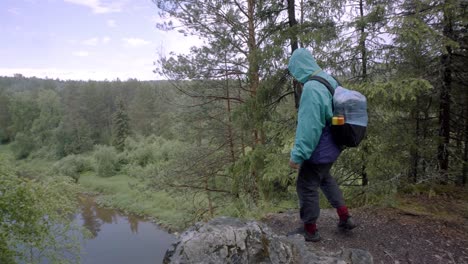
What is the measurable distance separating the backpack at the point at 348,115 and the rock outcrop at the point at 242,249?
916 millimetres

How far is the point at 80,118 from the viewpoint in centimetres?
3422

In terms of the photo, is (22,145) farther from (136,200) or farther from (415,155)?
(415,155)

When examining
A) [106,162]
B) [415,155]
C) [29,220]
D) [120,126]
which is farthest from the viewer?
[120,126]

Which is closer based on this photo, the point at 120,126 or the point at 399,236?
the point at 399,236

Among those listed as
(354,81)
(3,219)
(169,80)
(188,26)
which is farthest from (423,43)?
(3,219)

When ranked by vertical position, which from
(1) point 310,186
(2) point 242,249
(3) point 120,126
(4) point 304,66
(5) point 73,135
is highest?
(4) point 304,66

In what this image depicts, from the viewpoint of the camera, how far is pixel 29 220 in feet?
22.6

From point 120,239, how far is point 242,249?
44.7 feet

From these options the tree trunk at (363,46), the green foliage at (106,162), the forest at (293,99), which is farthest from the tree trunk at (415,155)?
the green foliage at (106,162)

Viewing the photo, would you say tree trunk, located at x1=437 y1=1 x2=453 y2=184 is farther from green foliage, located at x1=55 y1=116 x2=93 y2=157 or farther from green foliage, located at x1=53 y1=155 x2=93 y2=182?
green foliage, located at x1=55 y1=116 x2=93 y2=157

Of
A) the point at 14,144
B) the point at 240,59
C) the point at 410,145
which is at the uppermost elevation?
the point at 240,59

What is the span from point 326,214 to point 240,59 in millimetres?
5284

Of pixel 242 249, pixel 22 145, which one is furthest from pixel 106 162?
pixel 242 249

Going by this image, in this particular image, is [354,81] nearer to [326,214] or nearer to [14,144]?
[326,214]
